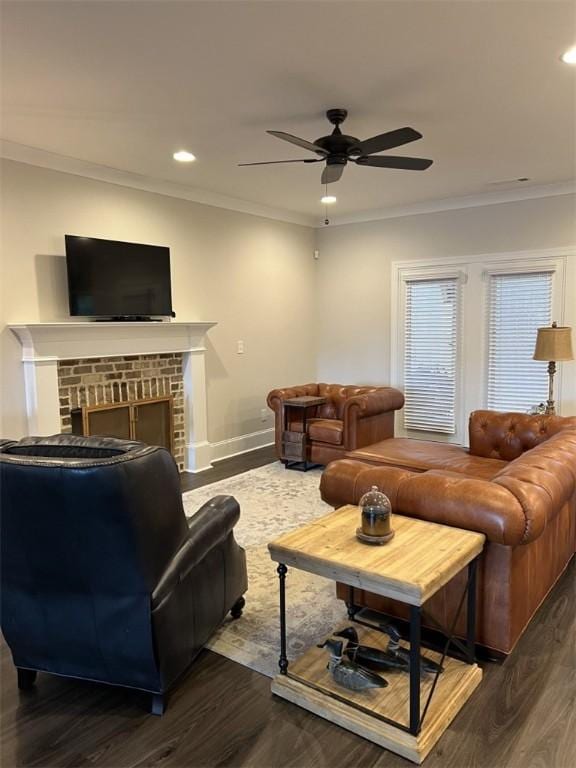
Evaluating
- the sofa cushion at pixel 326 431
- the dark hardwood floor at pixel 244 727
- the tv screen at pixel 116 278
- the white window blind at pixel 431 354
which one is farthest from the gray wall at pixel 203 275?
the dark hardwood floor at pixel 244 727

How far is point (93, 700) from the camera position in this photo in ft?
7.19

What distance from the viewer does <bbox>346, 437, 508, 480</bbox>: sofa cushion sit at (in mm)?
3857

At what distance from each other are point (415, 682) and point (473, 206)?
5.30 m

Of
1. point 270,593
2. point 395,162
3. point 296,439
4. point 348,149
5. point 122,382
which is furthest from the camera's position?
point 296,439

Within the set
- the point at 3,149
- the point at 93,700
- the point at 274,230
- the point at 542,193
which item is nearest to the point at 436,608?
the point at 93,700

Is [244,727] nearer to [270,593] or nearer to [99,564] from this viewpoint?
[99,564]

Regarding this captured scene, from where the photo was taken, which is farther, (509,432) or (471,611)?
(509,432)

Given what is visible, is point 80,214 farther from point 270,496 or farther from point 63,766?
point 63,766

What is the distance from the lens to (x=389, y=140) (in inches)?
122

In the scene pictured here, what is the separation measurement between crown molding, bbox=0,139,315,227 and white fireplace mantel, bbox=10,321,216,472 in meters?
1.25

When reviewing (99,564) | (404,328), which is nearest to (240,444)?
(404,328)

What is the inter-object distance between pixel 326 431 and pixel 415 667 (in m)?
3.53

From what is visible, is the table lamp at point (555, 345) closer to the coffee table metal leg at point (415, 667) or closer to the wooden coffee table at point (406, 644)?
the wooden coffee table at point (406, 644)

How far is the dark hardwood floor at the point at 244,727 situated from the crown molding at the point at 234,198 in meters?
3.53
